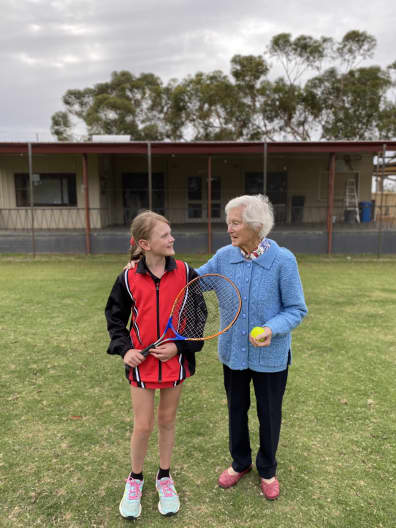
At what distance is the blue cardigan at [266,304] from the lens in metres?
2.18

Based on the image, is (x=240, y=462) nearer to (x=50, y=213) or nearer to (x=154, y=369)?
(x=154, y=369)

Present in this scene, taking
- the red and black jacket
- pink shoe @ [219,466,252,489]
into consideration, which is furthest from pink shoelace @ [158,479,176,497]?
the red and black jacket

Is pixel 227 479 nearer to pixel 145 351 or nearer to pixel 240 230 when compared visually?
pixel 145 351

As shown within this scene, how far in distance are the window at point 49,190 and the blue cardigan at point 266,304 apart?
47.3 ft

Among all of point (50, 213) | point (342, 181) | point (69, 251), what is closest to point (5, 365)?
point (69, 251)

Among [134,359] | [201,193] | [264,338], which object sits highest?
[201,193]

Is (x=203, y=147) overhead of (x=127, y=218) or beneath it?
overhead

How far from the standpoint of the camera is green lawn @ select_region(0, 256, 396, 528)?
2.35 m

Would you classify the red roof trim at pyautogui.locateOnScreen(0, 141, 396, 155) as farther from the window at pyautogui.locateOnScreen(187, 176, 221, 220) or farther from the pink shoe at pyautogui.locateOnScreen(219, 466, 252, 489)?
the pink shoe at pyautogui.locateOnScreen(219, 466, 252, 489)

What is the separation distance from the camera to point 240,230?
2168mm

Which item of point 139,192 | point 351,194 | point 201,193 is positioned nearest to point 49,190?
point 139,192

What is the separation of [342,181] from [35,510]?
1692 cm

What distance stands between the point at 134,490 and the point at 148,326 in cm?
94

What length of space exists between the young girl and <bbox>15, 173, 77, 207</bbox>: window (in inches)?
561
